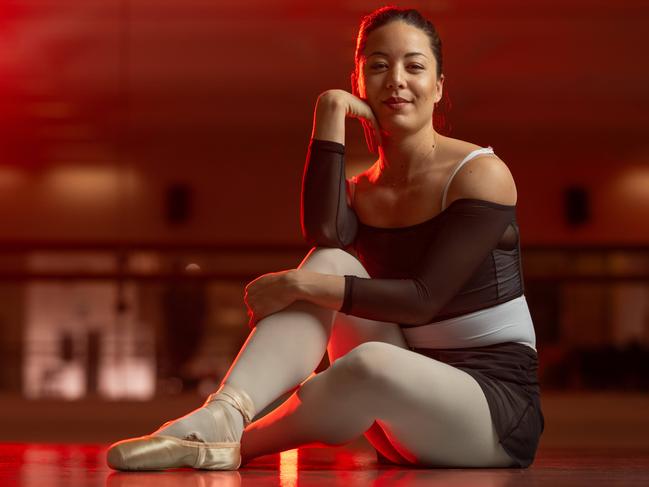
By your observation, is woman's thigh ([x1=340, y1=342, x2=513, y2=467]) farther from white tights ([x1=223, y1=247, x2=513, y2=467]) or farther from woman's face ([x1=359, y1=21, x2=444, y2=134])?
woman's face ([x1=359, y1=21, x2=444, y2=134])

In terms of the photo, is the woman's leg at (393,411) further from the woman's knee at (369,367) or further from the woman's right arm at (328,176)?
the woman's right arm at (328,176)

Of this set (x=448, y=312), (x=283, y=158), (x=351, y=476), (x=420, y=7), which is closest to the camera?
(x=351, y=476)

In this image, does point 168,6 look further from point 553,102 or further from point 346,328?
point 346,328

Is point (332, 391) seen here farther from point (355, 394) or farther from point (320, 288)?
point (320, 288)

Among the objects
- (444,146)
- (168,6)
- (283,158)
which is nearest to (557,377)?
(283,158)

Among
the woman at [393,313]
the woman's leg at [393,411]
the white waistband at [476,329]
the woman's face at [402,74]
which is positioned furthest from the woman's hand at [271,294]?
the woman's face at [402,74]

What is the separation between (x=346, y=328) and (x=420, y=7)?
12.3 ft

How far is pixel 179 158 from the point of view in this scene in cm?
549

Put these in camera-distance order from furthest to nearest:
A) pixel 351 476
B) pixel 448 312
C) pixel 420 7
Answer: pixel 420 7, pixel 448 312, pixel 351 476

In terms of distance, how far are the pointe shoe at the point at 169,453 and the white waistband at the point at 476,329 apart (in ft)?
1.10

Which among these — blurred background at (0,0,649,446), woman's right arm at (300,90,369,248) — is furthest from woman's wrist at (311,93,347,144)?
blurred background at (0,0,649,446)

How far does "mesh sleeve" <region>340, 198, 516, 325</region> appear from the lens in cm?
150

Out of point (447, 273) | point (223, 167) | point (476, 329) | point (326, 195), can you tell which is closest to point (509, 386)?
point (476, 329)

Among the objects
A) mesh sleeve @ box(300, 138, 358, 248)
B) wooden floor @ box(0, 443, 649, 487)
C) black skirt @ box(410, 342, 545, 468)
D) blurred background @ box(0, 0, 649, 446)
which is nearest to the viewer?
wooden floor @ box(0, 443, 649, 487)
